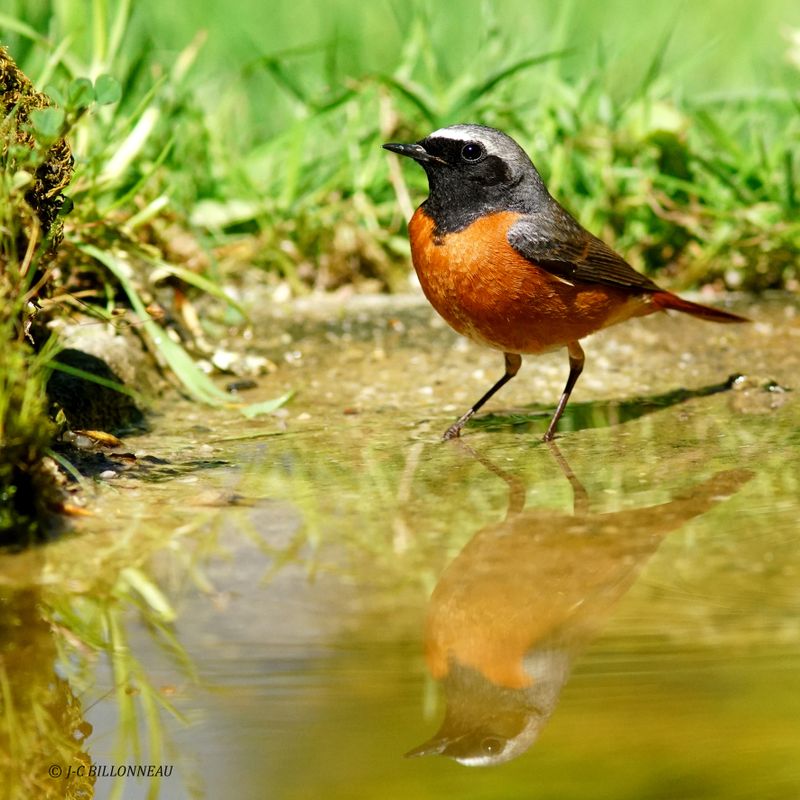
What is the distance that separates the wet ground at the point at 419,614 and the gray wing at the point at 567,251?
0.60m

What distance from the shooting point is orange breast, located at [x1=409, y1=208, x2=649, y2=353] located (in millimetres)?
4895

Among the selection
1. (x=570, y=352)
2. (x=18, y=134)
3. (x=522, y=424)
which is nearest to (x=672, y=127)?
(x=570, y=352)

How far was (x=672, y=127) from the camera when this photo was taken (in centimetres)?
683

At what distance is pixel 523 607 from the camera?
2979 mm

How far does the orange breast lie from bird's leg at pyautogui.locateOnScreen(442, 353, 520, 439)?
0.79 ft

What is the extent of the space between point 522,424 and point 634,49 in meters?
5.21

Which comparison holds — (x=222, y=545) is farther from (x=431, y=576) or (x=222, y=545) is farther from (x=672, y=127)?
(x=672, y=127)

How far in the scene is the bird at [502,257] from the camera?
4910mm

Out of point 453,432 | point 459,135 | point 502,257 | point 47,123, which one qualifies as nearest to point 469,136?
point 459,135

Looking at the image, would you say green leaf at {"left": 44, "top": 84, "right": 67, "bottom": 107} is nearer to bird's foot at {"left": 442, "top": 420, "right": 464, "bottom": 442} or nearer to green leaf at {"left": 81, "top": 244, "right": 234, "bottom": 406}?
green leaf at {"left": 81, "top": 244, "right": 234, "bottom": 406}

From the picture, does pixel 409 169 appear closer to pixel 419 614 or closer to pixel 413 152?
pixel 413 152

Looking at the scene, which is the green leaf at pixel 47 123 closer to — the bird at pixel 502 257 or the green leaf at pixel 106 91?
the green leaf at pixel 106 91

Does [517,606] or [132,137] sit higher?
[132,137]

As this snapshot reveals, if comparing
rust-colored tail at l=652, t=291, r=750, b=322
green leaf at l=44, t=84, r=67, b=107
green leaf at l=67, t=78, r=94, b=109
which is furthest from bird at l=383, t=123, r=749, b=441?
green leaf at l=67, t=78, r=94, b=109
